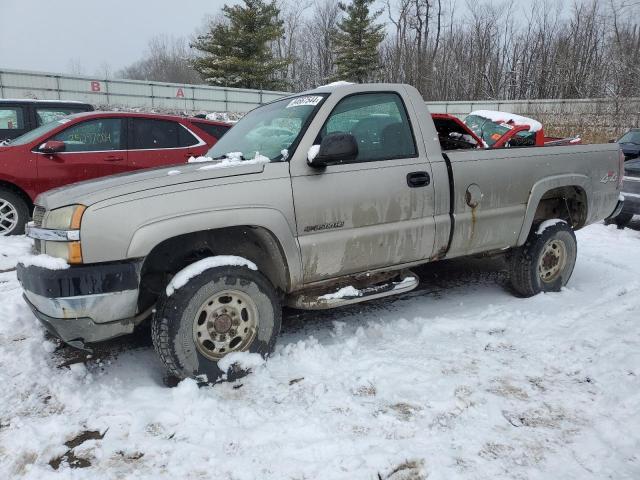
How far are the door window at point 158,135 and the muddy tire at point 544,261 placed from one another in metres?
5.12

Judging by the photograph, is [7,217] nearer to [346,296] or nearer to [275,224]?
[275,224]

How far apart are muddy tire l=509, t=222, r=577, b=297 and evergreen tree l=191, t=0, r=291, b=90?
2808 cm

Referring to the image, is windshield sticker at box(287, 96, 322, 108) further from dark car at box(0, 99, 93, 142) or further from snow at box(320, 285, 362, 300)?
dark car at box(0, 99, 93, 142)

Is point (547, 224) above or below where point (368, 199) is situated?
below

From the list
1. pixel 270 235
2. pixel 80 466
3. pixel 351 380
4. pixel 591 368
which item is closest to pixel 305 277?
pixel 270 235

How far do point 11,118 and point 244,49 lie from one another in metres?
24.3

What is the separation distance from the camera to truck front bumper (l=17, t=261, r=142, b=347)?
2463 millimetres

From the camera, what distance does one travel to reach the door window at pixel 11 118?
8.25 metres

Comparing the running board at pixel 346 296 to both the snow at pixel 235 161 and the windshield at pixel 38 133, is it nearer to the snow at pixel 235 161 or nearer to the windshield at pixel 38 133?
the snow at pixel 235 161

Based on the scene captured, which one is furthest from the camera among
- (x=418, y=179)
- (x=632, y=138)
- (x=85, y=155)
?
(x=632, y=138)

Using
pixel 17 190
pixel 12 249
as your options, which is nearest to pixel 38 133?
pixel 17 190

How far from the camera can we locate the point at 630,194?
7352 millimetres

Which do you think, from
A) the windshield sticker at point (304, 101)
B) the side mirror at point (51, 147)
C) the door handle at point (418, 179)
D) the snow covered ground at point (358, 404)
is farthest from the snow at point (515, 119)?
the side mirror at point (51, 147)

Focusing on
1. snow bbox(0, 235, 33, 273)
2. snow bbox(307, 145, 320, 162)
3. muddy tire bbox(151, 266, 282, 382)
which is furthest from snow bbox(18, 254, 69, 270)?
snow bbox(0, 235, 33, 273)
